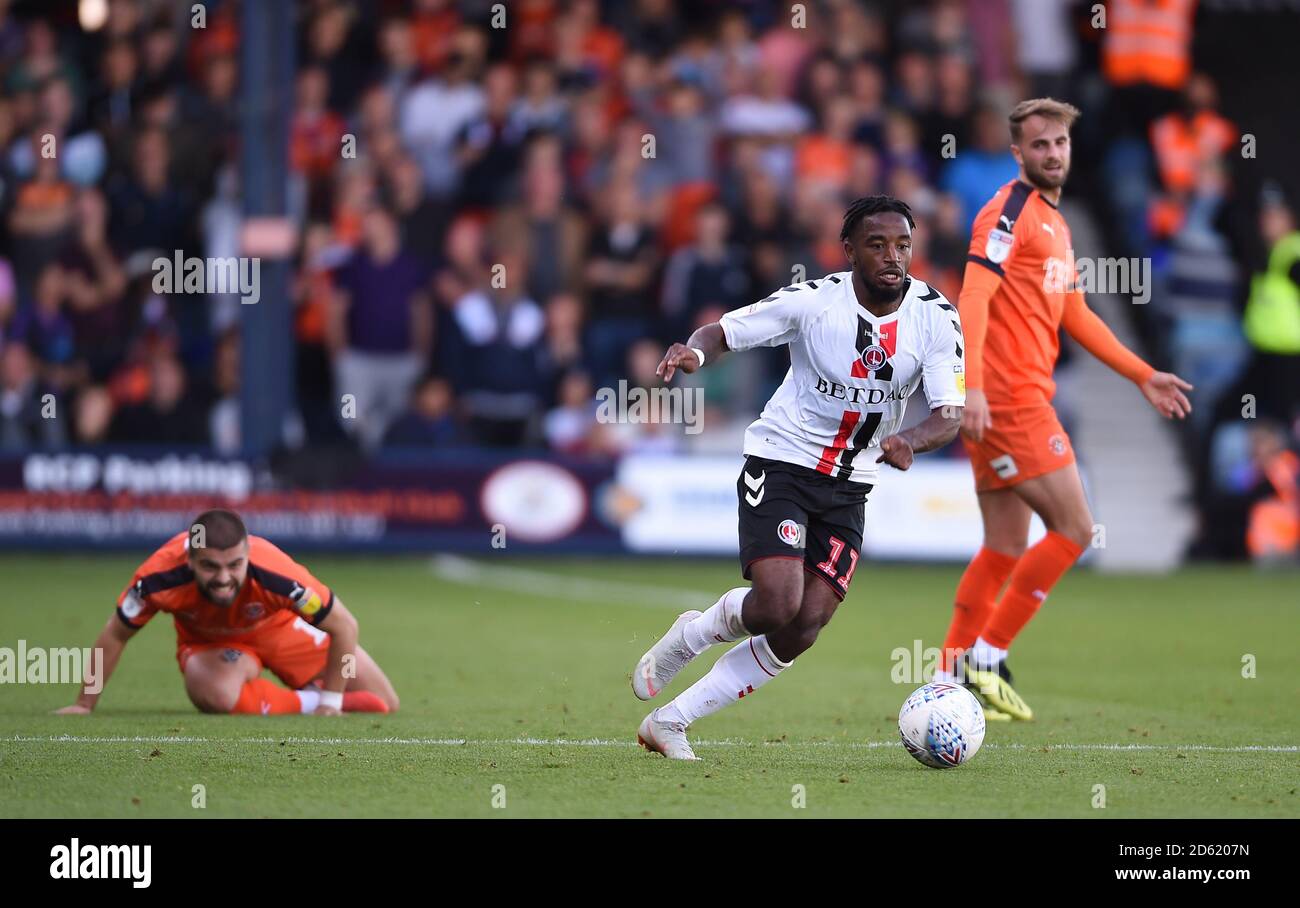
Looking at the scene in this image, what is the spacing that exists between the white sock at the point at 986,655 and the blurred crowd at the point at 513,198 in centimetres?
810

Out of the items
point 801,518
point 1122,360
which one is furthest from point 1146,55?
point 801,518

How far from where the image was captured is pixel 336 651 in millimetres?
8352

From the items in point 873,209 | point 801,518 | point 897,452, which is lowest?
point 801,518

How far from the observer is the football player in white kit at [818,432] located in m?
7.05

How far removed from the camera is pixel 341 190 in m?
18.4

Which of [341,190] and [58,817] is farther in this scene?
[341,190]

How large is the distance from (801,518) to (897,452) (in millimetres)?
701

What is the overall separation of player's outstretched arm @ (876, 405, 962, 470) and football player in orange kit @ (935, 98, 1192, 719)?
5.05ft

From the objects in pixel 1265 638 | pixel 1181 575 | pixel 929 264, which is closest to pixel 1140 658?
pixel 1265 638

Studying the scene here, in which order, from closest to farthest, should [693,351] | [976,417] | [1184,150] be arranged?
[693,351] < [976,417] < [1184,150]
